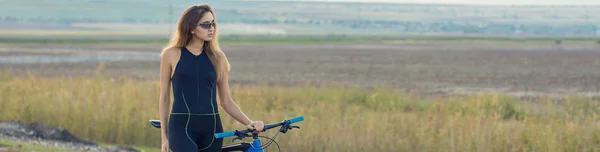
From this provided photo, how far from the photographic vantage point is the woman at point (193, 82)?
6.61 m

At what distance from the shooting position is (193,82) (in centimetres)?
661

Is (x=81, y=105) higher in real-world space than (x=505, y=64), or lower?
higher

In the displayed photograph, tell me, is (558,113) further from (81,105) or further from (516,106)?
(81,105)

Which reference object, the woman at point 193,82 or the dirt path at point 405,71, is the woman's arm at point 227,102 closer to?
the woman at point 193,82

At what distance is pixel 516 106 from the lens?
74.2 ft

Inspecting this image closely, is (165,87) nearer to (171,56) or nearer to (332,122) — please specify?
(171,56)

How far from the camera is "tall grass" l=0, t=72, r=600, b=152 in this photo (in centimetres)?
1509

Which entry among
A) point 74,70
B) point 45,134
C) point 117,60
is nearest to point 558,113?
point 45,134

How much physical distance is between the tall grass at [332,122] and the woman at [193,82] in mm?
8636

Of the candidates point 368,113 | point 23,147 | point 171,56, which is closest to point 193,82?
point 171,56

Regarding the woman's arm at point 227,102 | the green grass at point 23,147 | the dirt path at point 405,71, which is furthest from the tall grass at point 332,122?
the dirt path at point 405,71

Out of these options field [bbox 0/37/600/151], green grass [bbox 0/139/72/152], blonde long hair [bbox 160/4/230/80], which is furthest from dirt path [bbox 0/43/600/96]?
blonde long hair [bbox 160/4/230/80]

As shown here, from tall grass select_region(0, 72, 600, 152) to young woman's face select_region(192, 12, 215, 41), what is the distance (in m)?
8.67

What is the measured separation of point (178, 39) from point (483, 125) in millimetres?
9585
